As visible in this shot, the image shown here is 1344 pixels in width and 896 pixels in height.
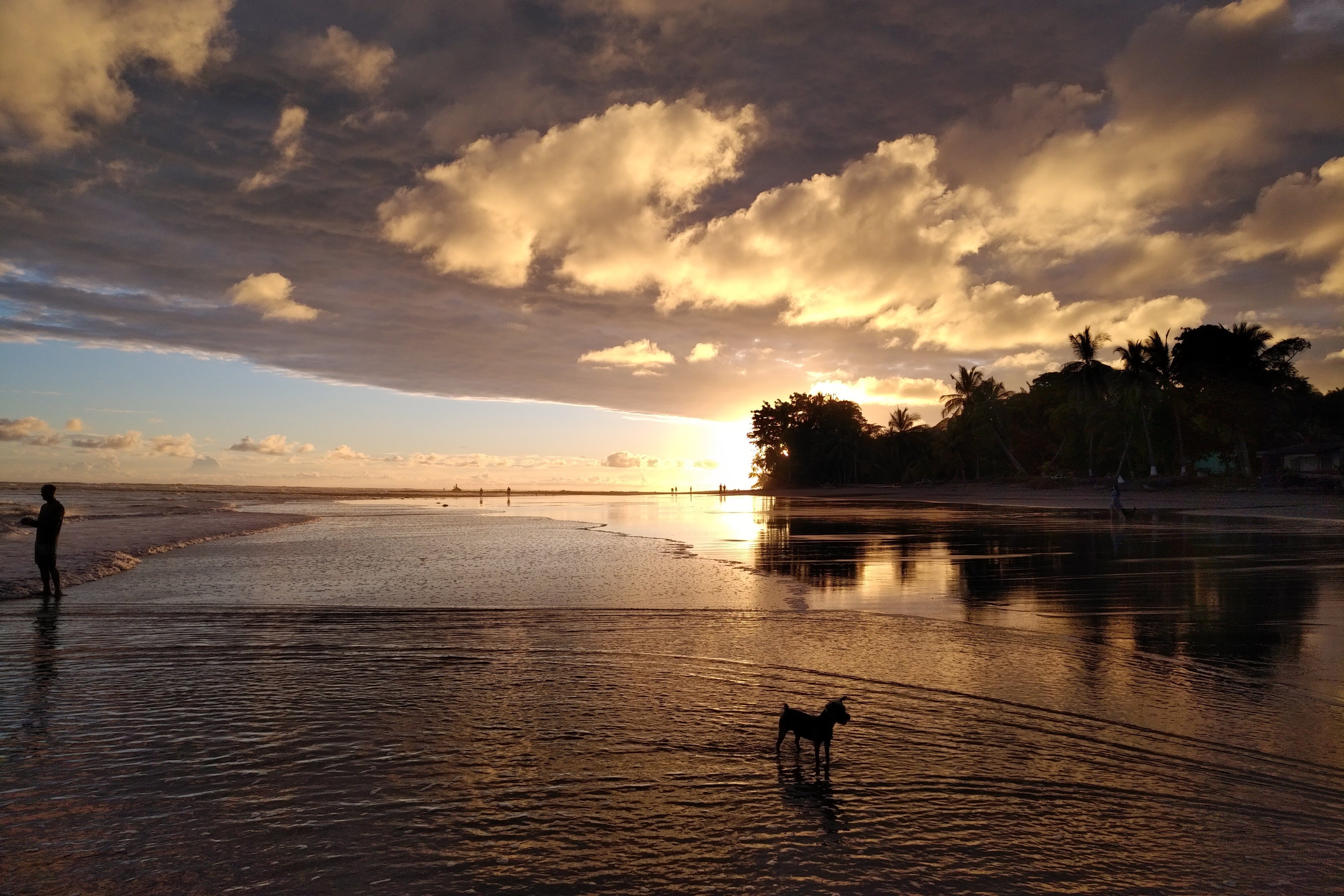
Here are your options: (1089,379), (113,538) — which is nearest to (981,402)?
(1089,379)

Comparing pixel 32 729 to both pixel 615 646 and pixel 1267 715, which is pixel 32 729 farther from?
pixel 1267 715

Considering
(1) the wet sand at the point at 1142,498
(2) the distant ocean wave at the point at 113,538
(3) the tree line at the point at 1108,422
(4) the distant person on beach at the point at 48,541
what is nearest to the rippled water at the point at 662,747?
(4) the distant person on beach at the point at 48,541

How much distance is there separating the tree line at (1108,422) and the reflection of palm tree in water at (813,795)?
73.3 metres

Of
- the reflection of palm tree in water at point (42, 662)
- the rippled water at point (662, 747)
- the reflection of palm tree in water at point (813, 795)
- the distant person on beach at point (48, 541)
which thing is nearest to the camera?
the rippled water at point (662, 747)

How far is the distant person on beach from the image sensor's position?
14.8 m

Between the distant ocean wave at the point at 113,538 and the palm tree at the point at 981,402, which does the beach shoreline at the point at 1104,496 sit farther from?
the distant ocean wave at the point at 113,538

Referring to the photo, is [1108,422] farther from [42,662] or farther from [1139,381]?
[42,662]

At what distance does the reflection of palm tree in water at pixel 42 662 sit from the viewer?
7434 mm

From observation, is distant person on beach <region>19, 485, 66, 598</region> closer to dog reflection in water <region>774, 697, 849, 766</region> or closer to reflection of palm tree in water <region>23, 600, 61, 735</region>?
reflection of palm tree in water <region>23, 600, 61, 735</region>

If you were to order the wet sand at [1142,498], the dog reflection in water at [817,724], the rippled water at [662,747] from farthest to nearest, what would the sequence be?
the wet sand at [1142,498] → the dog reflection in water at [817,724] → the rippled water at [662,747]

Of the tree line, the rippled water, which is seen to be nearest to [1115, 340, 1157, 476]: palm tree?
the tree line

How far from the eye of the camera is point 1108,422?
254ft

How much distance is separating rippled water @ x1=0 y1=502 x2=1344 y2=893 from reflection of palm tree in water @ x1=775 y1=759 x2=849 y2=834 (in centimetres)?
3

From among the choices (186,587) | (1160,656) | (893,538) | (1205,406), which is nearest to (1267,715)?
(1160,656)
